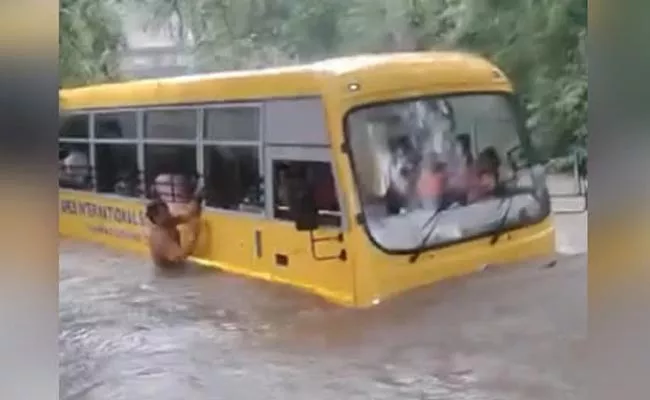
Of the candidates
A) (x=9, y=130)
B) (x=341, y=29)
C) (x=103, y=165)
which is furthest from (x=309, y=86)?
(x=9, y=130)

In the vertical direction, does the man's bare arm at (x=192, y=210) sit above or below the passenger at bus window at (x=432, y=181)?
below

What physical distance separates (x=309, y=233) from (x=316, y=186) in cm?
6

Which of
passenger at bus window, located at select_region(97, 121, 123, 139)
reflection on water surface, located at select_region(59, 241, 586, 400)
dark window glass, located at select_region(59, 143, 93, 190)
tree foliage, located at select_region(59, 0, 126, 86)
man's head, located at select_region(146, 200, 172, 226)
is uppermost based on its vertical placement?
tree foliage, located at select_region(59, 0, 126, 86)

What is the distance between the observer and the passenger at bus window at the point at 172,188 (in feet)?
4.13

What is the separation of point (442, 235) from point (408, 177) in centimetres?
9

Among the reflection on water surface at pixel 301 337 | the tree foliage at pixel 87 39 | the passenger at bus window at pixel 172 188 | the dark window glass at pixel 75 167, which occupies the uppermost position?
the tree foliage at pixel 87 39

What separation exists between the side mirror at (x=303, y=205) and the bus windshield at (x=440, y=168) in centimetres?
7

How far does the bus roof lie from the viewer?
123 cm

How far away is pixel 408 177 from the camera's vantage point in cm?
123

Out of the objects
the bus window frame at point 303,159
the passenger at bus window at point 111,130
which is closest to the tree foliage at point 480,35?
the bus window frame at point 303,159

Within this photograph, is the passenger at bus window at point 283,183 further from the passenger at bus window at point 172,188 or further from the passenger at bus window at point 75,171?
the passenger at bus window at point 75,171

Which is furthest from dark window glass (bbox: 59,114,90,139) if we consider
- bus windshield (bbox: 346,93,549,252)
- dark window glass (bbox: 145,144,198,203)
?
bus windshield (bbox: 346,93,549,252)

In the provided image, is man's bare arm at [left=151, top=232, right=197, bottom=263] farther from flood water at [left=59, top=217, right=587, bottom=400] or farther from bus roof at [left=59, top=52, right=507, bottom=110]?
bus roof at [left=59, top=52, right=507, bottom=110]

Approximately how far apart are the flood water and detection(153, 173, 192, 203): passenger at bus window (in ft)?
0.31
